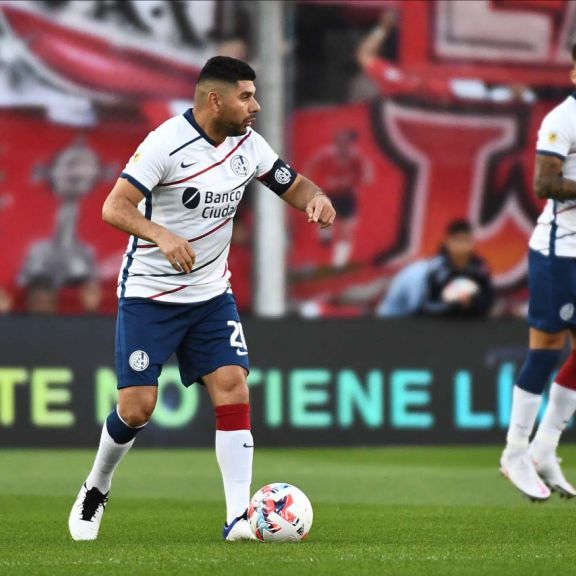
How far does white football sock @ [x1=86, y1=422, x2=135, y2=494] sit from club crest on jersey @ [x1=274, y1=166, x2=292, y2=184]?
1.42m

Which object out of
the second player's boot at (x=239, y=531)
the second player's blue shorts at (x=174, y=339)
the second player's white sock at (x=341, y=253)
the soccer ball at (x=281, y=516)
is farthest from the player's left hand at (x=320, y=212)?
the second player's white sock at (x=341, y=253)

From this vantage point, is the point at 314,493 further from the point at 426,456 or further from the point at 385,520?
the point at 426,456

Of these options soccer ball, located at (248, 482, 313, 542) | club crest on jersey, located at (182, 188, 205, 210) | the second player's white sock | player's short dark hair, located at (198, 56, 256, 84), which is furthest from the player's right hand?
the second player's white sock

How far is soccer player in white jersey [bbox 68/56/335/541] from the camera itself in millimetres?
7574

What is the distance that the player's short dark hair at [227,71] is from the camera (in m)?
7.62

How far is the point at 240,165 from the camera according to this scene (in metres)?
7.75

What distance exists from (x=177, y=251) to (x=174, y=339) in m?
0.64

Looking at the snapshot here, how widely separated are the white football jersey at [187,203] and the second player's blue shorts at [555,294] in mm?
2215

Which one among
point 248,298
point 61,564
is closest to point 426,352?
point 248,298

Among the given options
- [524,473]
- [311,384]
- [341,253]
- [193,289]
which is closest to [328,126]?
[341,253]

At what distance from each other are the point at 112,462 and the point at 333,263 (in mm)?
8726

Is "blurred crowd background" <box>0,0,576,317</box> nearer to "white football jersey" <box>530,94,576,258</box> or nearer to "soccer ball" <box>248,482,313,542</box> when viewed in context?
"white football jersey" <box>530,94,576,258</box>

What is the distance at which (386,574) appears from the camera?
624 centimetres

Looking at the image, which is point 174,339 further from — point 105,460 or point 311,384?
point 311,384
